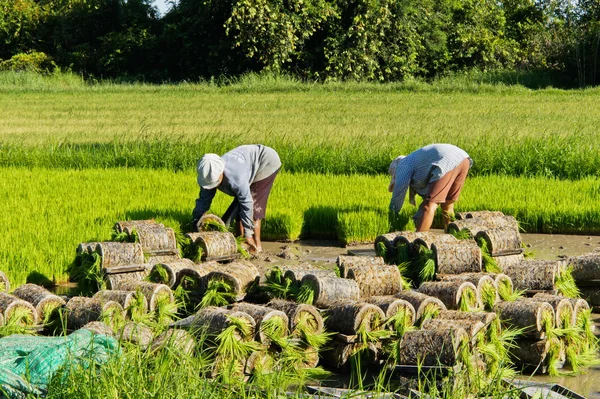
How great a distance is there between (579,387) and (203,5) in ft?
99.0

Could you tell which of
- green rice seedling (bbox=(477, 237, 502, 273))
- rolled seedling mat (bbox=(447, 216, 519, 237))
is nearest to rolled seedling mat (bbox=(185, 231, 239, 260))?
rolled seedling mat (bbox=(447, 216, 519, 237))

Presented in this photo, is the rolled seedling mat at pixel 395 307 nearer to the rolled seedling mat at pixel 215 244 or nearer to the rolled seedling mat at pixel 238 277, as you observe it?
the rolled seedling mat at pixel 238 277

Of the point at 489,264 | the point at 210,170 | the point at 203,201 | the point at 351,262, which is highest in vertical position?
the point at 210,170

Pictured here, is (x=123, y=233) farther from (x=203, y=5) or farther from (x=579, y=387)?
(x=203, y=5)

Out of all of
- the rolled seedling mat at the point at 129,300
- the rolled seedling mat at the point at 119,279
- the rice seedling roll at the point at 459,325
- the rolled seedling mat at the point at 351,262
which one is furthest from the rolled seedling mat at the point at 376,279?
the rolled seedling mat at the point at 119,279

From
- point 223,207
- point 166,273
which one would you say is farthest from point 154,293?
point 223,207

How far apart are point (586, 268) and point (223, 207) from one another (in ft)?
14.7

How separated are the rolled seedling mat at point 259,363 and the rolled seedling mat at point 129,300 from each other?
1.04 m

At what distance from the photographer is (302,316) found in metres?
Result: 5.34

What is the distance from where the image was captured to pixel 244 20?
30.7 m

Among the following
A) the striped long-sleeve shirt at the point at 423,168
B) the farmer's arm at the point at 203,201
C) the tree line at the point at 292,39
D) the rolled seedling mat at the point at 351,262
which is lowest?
the rolled seedling mat at the point at 351,262

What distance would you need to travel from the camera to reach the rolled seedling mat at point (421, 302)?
5.49 m

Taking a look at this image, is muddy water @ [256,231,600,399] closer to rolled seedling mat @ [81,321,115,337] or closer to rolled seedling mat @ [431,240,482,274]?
rolled seedling mat @ [431,240,482,274]

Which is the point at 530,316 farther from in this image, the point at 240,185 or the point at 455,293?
the point at 240,185
